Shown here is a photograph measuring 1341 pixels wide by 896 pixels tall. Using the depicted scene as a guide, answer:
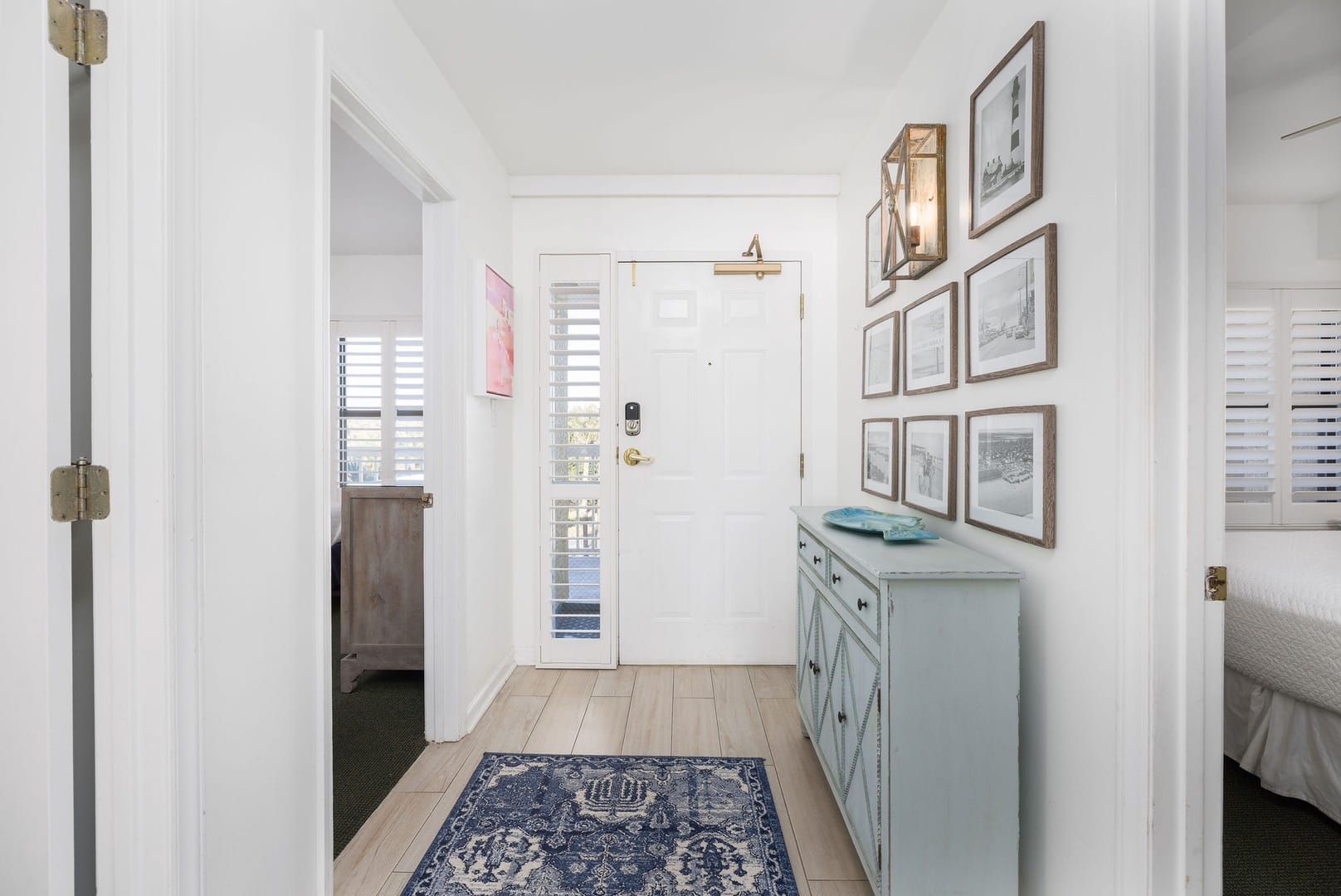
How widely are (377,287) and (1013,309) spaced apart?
15.6 feet

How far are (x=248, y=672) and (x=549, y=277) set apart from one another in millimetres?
2381

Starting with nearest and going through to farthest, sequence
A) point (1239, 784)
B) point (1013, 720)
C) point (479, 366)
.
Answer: point (1013, 720)
point (1239, 784)
point (479, 366)

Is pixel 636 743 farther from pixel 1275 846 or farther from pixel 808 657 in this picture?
pixel 1275 846

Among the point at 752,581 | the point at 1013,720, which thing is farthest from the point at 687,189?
the point at 1013,720

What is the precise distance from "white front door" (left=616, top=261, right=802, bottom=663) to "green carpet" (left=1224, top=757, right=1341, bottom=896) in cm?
173

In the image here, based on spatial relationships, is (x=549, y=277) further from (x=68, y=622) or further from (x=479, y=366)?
(x=68, y=622)

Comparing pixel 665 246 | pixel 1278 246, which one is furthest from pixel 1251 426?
pixel 665 246

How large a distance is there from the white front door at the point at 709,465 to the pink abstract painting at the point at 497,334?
0.59 meters

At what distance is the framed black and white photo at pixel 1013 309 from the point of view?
4.47 feet

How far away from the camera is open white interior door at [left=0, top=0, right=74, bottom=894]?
92 cm

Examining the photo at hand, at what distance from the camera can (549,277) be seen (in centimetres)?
315

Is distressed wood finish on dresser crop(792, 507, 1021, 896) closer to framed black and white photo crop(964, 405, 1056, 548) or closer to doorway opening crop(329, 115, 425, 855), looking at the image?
framed black and white photo crop(964, 405, 1056, 548)

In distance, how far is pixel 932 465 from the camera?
1.97 meters

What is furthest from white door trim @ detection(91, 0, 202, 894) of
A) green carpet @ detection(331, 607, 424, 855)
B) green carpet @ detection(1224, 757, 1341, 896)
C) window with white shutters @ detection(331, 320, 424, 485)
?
window with white shutters @ detection(331, 320, 424, 485)
